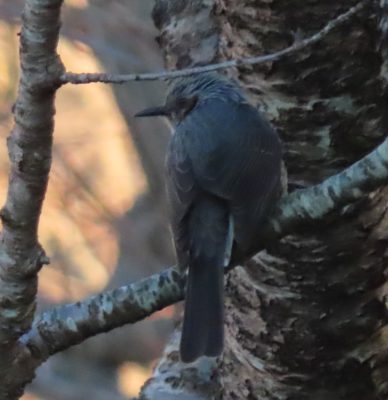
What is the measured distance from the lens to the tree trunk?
82.0 inches


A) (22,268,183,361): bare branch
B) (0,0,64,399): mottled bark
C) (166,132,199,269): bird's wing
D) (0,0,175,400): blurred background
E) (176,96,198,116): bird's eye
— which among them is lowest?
(22,268,183,361): bare branch

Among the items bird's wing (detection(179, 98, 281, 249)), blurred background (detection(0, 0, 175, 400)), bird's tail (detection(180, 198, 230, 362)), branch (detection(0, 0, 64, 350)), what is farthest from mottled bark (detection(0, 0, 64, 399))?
blurred background (detection(0, 0, 175, 400))

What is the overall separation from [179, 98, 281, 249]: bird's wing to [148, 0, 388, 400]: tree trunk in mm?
74

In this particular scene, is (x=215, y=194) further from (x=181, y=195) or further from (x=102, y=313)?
(x=102, y=313)

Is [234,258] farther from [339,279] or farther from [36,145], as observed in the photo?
[36,145]

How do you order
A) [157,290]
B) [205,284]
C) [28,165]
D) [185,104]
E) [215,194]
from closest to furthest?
[28,165] → [157,290] → [205,284] → [215,194] → [185,104]

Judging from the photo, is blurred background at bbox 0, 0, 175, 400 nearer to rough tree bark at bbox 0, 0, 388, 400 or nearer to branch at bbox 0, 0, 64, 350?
rough tree bark at bbox 0, 0, 388, 400

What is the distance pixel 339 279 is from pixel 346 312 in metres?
0.07

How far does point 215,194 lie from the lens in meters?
2.09

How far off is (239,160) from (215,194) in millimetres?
78

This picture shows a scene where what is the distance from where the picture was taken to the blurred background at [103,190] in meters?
4.90

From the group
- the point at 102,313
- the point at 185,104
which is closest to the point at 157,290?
the point at 102,313

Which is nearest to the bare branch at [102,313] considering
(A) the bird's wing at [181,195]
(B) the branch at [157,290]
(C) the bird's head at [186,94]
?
(B) the branch at [157,290]

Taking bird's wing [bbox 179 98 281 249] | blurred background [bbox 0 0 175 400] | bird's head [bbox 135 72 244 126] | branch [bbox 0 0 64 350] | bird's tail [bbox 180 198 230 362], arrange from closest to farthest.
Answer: branch [bbox 0 0 64 350], bird's tail [bbox 180 198 230 362], bird's wing [bbox 179 98 281 249], bird's head [bbox 135 72 244 126], blurred background [bbox 0 0 175 400]
